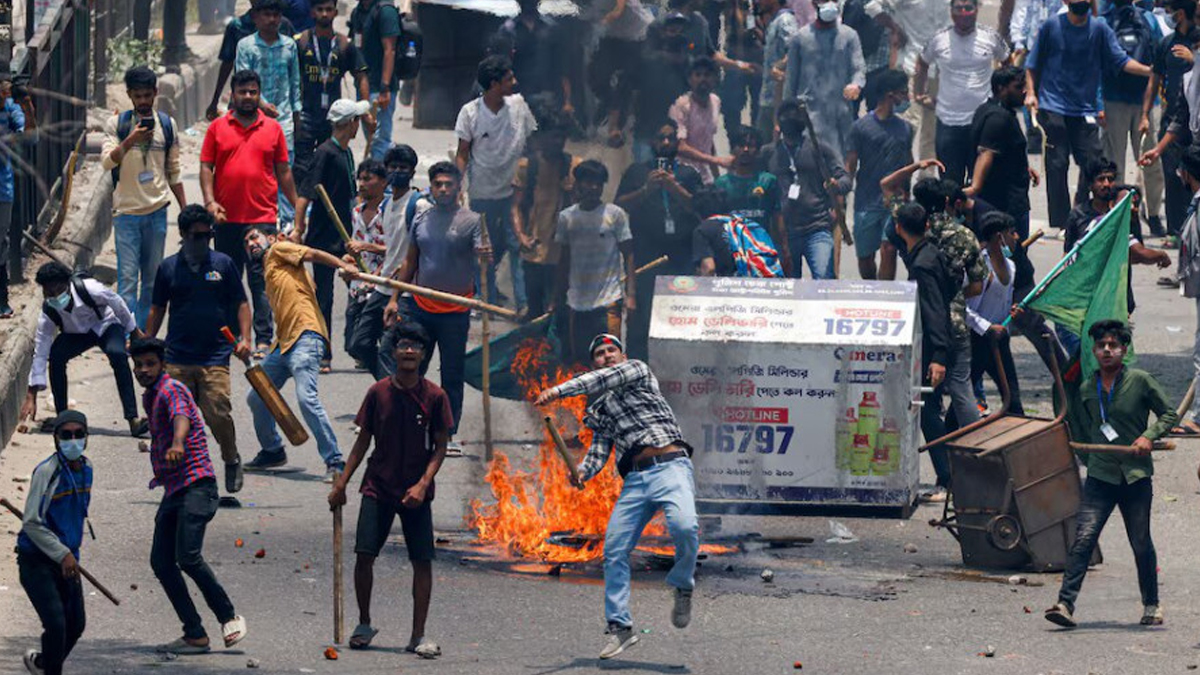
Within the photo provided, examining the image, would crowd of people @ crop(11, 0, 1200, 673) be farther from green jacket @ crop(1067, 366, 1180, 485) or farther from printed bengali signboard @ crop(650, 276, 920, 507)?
printed bengali signboard @ crop(650, 276, 920, 507)

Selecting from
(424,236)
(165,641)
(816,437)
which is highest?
(424,236)

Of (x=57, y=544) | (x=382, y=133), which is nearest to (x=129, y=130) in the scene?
(x=382, y=133)

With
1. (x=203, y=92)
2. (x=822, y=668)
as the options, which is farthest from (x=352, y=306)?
(x=203, y=92)

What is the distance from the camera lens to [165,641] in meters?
9.83

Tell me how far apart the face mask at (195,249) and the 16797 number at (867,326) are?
3352 mm

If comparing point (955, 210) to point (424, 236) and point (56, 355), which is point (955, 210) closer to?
point (424, 236)

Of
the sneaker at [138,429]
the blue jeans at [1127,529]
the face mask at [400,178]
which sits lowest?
the sneaker at [138,429]

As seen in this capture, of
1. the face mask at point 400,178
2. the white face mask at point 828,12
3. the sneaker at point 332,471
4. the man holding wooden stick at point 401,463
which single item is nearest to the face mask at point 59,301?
the sneaker at point 332,471

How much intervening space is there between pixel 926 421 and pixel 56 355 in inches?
192

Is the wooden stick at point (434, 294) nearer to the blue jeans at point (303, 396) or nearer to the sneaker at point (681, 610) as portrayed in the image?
the blue jeans at point (303, 396)

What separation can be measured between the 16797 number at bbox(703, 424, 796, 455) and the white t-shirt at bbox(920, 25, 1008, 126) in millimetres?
5501

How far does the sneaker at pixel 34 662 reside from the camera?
9062mm

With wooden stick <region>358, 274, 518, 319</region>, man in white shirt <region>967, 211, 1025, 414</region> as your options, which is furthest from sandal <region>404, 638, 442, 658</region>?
man in white shirt <region>967, 211, 1025, 414</region>

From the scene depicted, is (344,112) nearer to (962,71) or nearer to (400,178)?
(400,178)
